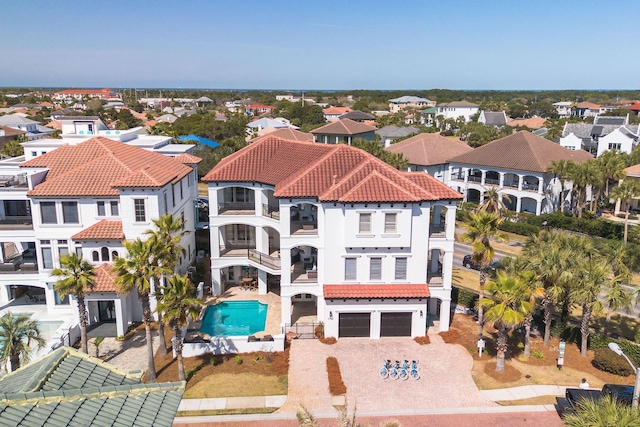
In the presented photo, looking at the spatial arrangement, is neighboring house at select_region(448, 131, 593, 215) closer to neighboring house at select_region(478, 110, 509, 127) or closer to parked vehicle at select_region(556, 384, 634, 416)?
parked vehicle at select_region(556, 384, 634, 416)

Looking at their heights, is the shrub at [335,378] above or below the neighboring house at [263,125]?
below

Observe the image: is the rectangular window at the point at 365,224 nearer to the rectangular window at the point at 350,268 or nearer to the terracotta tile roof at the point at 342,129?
the rectangular window at the point at 350,268

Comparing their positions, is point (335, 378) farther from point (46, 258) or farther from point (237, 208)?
point (46, 258)

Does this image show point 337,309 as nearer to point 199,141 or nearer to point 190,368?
point 190,368

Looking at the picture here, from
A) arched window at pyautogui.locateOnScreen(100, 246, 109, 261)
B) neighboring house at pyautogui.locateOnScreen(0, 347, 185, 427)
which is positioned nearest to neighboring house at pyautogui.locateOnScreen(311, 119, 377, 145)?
arched window at pyautogui.locateOnScreen(100, 246, 109, 261)

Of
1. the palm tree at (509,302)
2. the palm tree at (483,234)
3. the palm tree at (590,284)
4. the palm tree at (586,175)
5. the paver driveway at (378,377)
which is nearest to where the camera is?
the paver driveway at (378,377)

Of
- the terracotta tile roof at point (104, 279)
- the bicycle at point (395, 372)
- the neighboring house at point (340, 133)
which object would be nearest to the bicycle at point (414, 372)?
the bicycle at point (395, 372)
